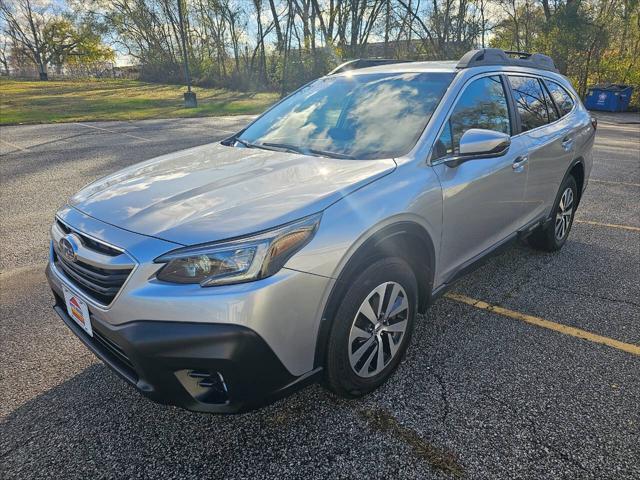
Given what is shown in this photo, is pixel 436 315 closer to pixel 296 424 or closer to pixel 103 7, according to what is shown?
pixel 296 424

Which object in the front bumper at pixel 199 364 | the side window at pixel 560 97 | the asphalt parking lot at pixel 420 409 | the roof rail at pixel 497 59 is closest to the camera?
the front bumper at pixel 199 364

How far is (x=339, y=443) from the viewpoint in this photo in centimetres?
214

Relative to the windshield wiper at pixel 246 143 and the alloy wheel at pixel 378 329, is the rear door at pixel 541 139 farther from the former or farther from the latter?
the windshield wiper at pixel 246 143

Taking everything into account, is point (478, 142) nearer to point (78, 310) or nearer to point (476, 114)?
point (476, 114)

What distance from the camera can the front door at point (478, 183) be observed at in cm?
268

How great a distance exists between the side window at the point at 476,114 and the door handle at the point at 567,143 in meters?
1.03

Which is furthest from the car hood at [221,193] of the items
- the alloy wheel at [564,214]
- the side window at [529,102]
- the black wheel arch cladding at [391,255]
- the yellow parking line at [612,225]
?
the yellow parking line at [612,225]

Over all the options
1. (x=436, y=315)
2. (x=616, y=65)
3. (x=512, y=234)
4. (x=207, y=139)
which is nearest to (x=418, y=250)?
(x=436, y=315)

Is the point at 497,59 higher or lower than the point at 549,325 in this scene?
higher

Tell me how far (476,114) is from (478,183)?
52cm

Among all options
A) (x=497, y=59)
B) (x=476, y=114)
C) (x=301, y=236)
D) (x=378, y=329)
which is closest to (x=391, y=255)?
(x=378, y=329)

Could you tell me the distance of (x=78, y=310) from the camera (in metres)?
2.12

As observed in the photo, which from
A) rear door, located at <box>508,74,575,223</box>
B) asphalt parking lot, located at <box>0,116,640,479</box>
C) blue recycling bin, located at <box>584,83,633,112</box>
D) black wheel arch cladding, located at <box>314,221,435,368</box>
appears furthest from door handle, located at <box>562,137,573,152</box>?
blue recycling bin, located at <box>584,83,633,112</box>

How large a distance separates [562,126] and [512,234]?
129 centimetres
